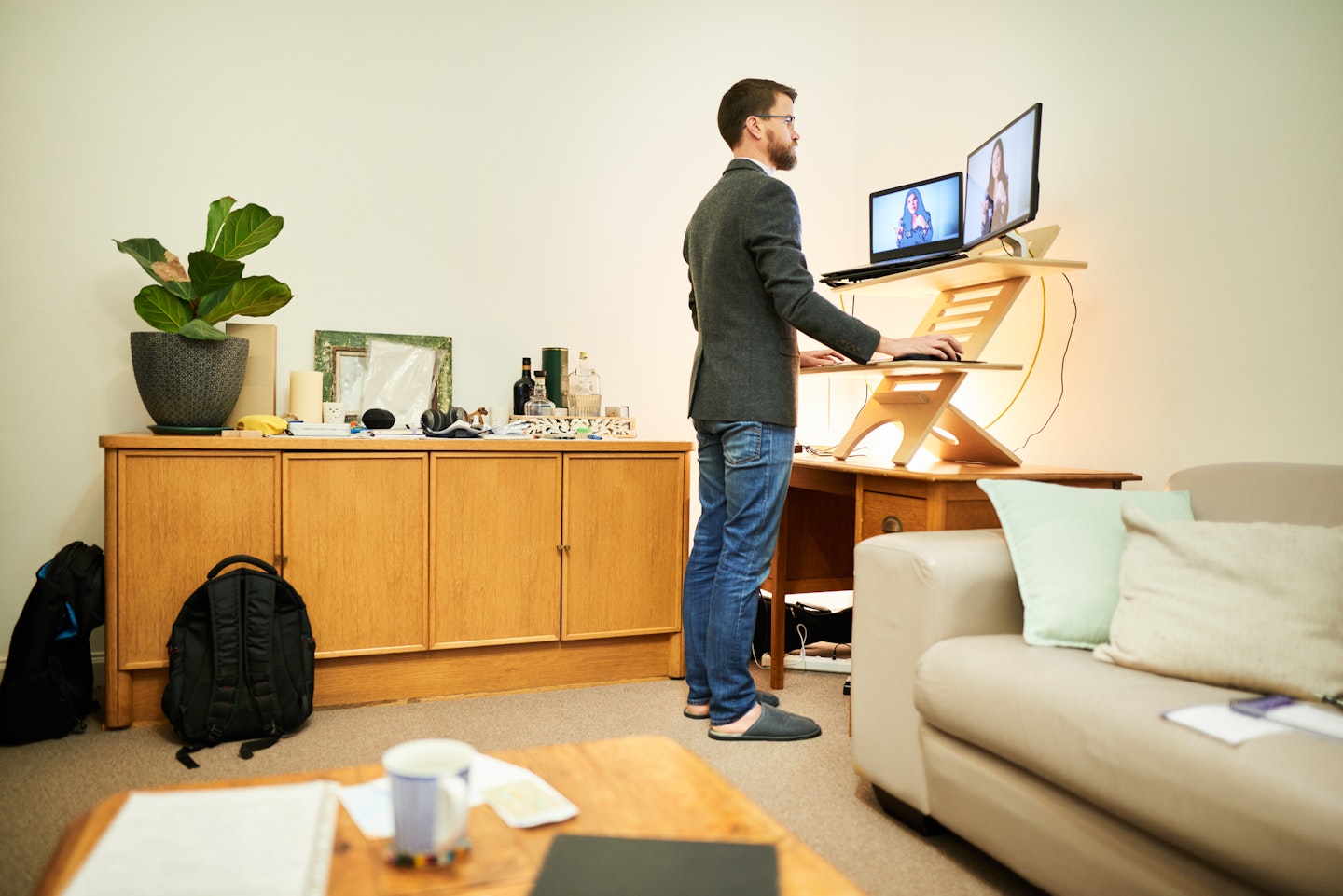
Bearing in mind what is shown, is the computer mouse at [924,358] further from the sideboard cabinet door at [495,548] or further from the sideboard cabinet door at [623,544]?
the sideboard cabinet door at [495,548]

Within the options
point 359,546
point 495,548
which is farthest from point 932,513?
point 359,546

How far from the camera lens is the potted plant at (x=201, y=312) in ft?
8.09

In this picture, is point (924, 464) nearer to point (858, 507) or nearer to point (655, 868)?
point (858, 507)

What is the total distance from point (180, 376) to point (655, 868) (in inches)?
84.8

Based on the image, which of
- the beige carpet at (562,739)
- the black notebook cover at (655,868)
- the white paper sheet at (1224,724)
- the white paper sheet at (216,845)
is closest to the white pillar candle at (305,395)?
the beige carpet at (562,739)

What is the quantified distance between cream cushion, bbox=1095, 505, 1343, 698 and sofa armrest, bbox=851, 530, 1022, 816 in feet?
0.79

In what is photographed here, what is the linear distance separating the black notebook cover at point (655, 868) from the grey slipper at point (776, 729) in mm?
1410

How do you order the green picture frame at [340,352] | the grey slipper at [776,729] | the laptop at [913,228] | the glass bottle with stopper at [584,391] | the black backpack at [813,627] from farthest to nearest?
the black backpack at [813,627], the glass bottle with stopper at [584,391], the green picture frame at [340,352], the laptop at [913,228], the grey slipper at [776,729]

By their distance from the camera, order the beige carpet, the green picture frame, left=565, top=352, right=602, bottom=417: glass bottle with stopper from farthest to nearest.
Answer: left=565, top=352, right=602, bottom=417: glass bottle with stopper
the green picture frame
the beige carpet

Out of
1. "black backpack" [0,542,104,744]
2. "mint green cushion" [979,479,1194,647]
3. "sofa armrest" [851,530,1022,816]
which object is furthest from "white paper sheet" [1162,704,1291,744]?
"black backpack" [0,542,104,744]

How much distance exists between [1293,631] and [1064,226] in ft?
5.68

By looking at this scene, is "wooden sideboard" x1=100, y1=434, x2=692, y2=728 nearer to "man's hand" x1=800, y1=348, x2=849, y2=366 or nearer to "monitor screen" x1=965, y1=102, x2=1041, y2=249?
"man's hand" x1=800, y1=348, x2=849, y2=366

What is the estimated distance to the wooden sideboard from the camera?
240cm

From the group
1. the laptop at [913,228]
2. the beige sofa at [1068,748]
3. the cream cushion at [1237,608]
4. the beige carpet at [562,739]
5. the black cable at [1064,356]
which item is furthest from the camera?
the black cable at [1064,356]
